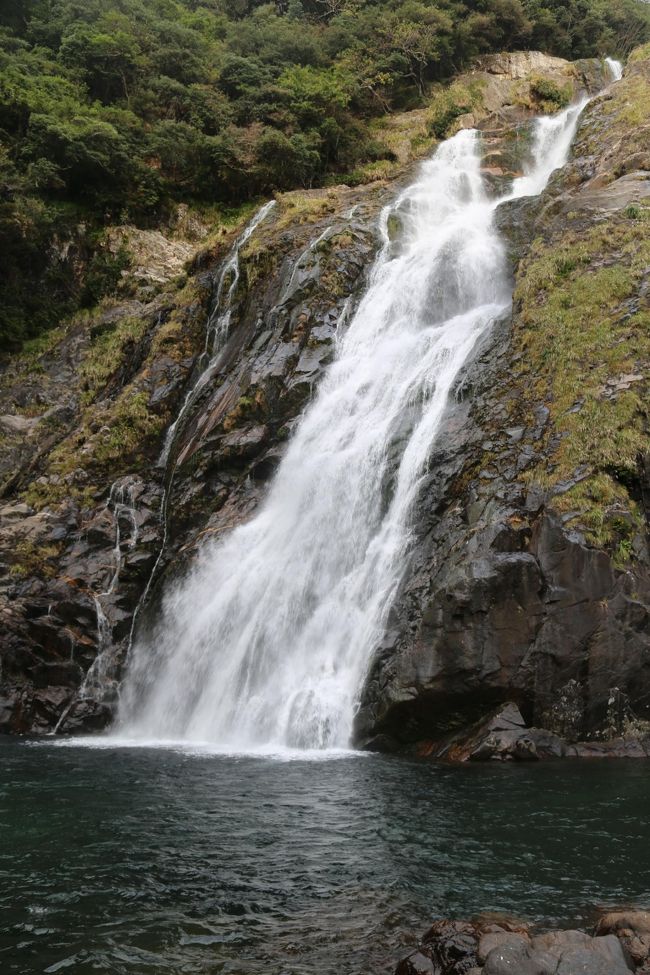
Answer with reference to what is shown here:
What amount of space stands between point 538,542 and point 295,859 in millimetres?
6548

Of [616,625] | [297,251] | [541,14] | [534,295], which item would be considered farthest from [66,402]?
[541,14]

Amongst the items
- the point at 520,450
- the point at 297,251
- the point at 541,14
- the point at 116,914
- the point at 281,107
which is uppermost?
the point at 541,14

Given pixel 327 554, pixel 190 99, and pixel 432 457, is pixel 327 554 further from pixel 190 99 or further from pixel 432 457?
pixel 190 99

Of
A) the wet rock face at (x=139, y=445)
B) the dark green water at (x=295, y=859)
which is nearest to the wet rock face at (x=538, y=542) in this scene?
the dark green water at (x=295, y=859)

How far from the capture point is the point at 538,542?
1134cm

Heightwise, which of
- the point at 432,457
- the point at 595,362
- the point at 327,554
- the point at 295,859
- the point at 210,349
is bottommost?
the point at 295,859

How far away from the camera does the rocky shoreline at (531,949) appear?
4.17 metres

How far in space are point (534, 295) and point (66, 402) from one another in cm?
1578

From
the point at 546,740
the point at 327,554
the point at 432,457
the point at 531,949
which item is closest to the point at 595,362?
the point at 432,457

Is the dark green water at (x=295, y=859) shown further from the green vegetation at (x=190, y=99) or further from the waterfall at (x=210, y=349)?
the green vegetation at (x=190, y=99)

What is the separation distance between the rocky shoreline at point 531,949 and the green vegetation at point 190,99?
26603mm

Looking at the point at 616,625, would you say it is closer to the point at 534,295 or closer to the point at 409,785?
the point at 409,785

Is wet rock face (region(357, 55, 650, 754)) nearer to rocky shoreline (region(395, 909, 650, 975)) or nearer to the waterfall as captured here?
rocky shoreline (region(395, 909, 650, 975))

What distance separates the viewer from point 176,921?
5.38 meters
